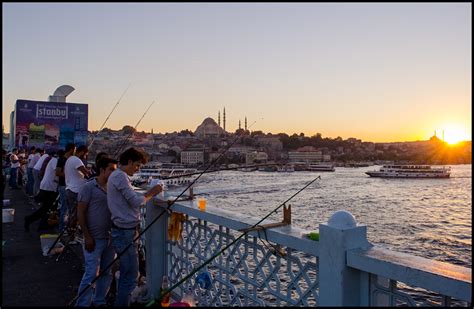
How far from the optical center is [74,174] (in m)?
5.64

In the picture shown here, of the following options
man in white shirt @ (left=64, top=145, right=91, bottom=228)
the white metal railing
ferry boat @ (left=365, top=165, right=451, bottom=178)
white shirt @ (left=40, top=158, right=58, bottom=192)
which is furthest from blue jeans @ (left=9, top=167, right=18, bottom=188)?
ferry boat @ (left=365, top=165, right=451, bottom=178)

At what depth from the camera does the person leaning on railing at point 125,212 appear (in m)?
3.42

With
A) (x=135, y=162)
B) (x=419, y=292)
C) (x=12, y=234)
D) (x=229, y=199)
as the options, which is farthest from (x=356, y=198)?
(x=135, y=162)

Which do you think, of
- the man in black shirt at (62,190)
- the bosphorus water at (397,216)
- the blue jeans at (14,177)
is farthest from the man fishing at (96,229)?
the blue jeans at (14,177)

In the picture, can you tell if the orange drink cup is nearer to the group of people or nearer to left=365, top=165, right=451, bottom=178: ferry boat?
the group of people

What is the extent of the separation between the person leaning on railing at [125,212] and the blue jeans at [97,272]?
149 mm

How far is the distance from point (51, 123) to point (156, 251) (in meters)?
10.3

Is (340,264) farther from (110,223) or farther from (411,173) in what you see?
(411,173)

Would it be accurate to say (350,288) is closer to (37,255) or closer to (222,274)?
(222,274)

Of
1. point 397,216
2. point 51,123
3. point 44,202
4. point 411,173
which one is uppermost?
point 51,123

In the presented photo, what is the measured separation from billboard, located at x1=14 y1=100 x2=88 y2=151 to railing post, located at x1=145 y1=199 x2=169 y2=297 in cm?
952

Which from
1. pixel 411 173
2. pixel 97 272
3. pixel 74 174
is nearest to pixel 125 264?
pixel 97 272

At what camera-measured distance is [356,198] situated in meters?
39.9

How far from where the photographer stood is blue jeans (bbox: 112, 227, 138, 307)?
3521 millimetres
